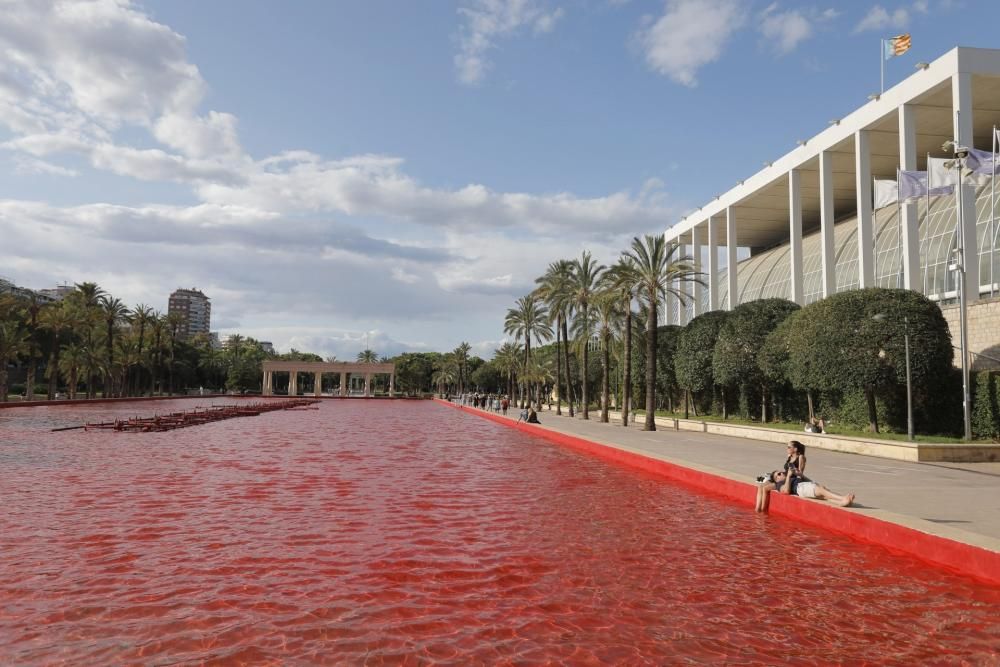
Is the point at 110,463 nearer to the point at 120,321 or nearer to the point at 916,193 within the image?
the point at 916,193

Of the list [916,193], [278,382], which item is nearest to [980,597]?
[916,193]

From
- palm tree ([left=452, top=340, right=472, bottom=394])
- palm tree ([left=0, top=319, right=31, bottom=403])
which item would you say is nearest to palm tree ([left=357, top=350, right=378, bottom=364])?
palm tree ([left=452, top=340, right=472, bottom=394])

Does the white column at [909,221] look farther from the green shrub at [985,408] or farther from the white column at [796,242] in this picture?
the white column at [796,242]

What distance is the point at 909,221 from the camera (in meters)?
31.2

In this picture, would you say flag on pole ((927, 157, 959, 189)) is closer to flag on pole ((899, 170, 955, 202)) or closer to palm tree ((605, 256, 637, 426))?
flag on pole ((899, 170, 955, 202))

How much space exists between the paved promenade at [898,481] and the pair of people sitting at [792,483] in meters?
0.55

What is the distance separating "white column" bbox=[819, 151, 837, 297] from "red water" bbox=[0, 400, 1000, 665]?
1081 inches

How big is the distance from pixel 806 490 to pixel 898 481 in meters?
5.13

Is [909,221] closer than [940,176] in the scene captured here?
No

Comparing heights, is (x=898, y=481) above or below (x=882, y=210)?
below

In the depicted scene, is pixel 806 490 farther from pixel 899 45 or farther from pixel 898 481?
pixel 899 45

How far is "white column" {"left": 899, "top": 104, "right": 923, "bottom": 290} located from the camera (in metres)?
30.9

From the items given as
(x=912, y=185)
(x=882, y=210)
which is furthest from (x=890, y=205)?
(x=912, y=185)

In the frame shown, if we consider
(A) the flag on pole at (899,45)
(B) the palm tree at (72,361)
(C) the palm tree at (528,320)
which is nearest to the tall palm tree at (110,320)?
(B) the palm tree at (72,361)
